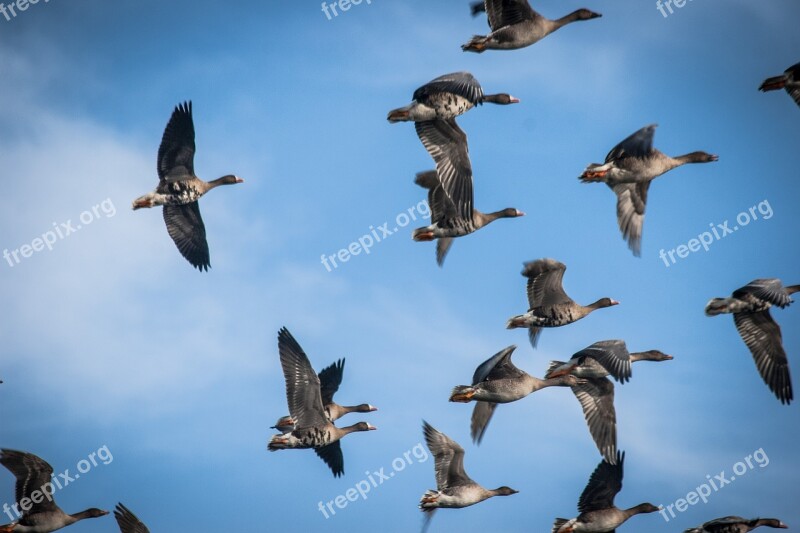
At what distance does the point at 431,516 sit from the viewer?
29.5m

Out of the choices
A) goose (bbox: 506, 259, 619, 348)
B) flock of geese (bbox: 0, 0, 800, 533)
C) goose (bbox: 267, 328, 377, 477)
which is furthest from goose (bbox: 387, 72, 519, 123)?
goose (bbox: 267, 328, 377, 477)

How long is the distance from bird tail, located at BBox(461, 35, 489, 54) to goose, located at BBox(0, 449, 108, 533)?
44.7 ft

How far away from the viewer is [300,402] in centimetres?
2938

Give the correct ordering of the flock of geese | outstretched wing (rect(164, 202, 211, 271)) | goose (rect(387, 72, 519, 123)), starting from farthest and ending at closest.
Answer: outstretched wing (rect(164, 202, 211, 271))
the flock of geese
goose (rect(387, 72, 519, 123))

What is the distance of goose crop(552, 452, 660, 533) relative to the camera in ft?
95.6

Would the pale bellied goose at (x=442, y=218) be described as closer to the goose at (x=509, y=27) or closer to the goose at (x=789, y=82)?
the goose at (x=509, y=27)

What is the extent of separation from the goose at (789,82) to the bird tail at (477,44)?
6.13 m

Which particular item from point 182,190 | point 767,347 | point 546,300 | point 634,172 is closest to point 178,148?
point 182,190

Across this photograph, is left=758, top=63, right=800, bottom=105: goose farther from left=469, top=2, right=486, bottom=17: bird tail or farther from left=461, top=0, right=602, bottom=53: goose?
left=469, top=2, right=486, bottom=17: bird tail

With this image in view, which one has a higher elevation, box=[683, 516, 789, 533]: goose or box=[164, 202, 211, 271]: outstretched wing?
box=[164, 202, 211, 271]: outstretched wing

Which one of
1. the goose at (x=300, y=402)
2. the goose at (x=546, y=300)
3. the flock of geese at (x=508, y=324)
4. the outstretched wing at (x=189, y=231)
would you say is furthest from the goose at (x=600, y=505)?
the outstretched wing at (x=189, y=231)

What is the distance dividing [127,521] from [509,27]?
1403 centimetres

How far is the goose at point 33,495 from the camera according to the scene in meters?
29.1

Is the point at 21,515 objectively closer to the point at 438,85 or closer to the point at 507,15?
the point at 438,85
